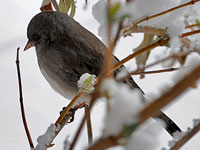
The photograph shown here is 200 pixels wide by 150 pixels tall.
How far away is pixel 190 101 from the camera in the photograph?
989 millimetres

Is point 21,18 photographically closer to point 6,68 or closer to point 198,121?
point 6,68

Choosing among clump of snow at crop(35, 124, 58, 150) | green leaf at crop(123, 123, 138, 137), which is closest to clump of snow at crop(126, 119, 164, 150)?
green leaf at crop(123, 123, 138, 137)

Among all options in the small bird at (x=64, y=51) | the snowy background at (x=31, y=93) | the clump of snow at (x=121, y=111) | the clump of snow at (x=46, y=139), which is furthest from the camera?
the snowy background at (x=31, y=93)

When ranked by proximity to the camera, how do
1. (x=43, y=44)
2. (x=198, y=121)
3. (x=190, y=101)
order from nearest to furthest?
(x=198, y=121), (x=43, y=44), (x=190, y=101)

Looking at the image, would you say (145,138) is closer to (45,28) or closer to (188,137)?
(188,137)

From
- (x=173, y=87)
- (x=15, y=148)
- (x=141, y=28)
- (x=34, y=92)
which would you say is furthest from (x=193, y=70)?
(x=34, y=92)

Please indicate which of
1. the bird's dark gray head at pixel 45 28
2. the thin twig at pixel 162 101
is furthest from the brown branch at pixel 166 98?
the bird's dark gray head at pixel 45 28

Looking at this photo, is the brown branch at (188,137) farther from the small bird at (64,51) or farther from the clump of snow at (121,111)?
the small bird at (64,51)

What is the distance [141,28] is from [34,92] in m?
0.69

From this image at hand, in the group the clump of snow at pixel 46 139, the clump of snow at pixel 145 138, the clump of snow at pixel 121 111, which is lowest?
the clump of snow at pixel 145 138

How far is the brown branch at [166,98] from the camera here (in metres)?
0.12

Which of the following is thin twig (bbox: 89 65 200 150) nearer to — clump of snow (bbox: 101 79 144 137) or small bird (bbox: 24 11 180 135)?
clump of snow (bbox: 101 79 144 137)

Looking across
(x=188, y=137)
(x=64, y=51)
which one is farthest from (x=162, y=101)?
(x=64, y=51)

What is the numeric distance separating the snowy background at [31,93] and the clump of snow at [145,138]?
2.29 feet
